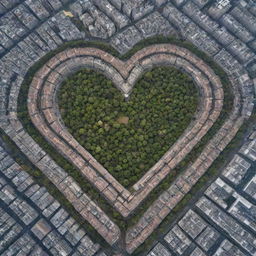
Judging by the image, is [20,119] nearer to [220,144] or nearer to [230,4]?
[220,144]

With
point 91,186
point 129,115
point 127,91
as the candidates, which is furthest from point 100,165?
point 127,91

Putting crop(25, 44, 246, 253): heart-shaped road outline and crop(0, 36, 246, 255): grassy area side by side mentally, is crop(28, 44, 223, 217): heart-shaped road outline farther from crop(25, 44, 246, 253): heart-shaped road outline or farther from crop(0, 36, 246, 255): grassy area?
crop(0, 36, 246, 255): grassy area

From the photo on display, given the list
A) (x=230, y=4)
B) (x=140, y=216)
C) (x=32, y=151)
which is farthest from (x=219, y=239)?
(x=230, y=4)

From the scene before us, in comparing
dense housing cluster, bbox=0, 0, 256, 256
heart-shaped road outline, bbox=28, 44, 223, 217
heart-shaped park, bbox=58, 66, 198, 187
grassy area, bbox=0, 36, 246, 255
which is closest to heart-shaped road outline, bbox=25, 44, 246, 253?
heart-shaped road outline, bbox=28, 44, 223, 217

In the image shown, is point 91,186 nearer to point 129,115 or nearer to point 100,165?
point 100,165

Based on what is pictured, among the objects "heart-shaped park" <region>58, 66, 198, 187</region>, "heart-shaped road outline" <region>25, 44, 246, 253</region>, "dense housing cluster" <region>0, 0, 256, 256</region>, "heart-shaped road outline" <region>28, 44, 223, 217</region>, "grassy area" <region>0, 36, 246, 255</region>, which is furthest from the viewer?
"heart-shaped park" <region>58, 66, 198, 187</region>

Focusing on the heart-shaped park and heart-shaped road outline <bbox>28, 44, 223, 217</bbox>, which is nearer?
heart-shaped road outline <bbox>28, 44, 223, 217</bbox>
